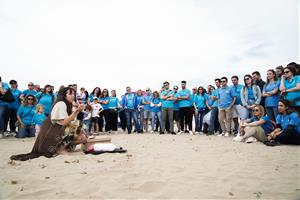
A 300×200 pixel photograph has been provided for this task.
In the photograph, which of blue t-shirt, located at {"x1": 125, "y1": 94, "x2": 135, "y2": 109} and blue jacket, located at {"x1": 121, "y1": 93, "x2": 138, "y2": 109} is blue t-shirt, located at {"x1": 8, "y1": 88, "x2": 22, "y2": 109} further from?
blue t-shirt, located at {"x1": 125, "y1": 94, "x2": 135, "y2": 109}

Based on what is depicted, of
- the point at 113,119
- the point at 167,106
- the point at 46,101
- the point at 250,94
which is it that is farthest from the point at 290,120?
the point at 46,101

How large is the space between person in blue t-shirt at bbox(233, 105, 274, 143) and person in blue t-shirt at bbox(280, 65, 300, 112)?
2.65 feet

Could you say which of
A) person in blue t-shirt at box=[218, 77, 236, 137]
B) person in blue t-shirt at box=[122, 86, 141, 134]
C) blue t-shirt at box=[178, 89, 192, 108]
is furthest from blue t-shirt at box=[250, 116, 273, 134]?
person in blue t-shirt at box=[122, 86, 141, 134]

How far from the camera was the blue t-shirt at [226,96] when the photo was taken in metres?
8.73

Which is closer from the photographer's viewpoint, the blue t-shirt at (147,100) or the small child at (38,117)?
the small child at (38,117)

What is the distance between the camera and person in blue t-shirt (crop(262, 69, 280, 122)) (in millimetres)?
6945

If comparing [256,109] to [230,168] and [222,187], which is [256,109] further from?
[222,187]

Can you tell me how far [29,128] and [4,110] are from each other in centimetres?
118

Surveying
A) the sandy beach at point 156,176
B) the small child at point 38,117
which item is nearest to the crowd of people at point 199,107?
the small child at point 38,117

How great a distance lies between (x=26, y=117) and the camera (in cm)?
891

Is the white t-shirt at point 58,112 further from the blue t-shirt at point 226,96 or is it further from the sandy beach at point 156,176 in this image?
the blue t-shirt at point 226,96

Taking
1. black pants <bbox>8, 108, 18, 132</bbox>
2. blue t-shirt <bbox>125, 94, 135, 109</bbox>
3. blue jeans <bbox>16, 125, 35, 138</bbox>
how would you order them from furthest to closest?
1. blue t-shirt <bbox>125, 94, 135, 109</bbox>
2. black pants <bbox>8, 108, 18, 132</bbox>
3. blue jeans <bbox>16, 125, 35, 138</bbox>

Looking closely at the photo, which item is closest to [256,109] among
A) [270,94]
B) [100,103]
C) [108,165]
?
[270,94]

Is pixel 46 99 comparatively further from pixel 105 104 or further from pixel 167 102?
pixel 167 102
